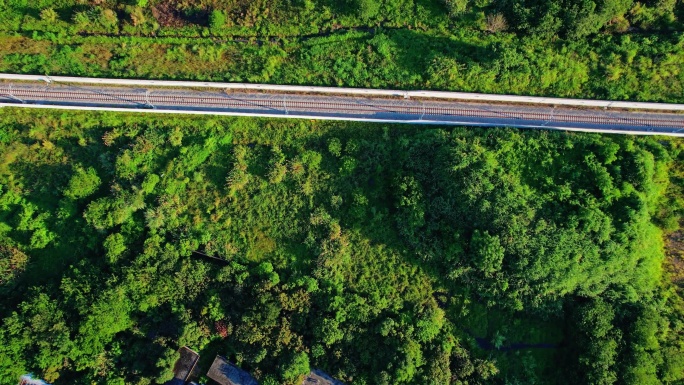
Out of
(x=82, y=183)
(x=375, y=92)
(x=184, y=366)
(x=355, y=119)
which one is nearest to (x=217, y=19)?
(x=355, y=119)

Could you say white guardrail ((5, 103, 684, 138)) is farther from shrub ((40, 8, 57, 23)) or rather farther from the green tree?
the green tree

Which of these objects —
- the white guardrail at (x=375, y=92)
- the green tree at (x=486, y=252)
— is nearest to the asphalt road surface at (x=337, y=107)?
the white guardrail at (x=375, y=92)

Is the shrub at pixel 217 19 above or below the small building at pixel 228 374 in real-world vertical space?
above

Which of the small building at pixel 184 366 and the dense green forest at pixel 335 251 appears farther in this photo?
the small building at pixel 184 366

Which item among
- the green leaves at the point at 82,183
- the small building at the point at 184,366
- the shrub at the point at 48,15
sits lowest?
the small building at the point at 184,366

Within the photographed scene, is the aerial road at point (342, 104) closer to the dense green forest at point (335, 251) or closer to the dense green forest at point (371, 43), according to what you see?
the dense green forest at point (371, 43)

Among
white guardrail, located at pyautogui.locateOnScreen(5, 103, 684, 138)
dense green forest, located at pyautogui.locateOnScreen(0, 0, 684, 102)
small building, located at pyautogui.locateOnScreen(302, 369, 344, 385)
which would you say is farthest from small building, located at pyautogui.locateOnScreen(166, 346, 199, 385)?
dense green forest, located at pyautogui.locateOnScreen(0, 0, 684, 102)

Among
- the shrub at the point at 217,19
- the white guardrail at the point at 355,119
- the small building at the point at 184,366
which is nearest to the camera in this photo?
the small building at the point at 184,366

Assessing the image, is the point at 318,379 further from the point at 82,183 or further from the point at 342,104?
the point at 82,183
